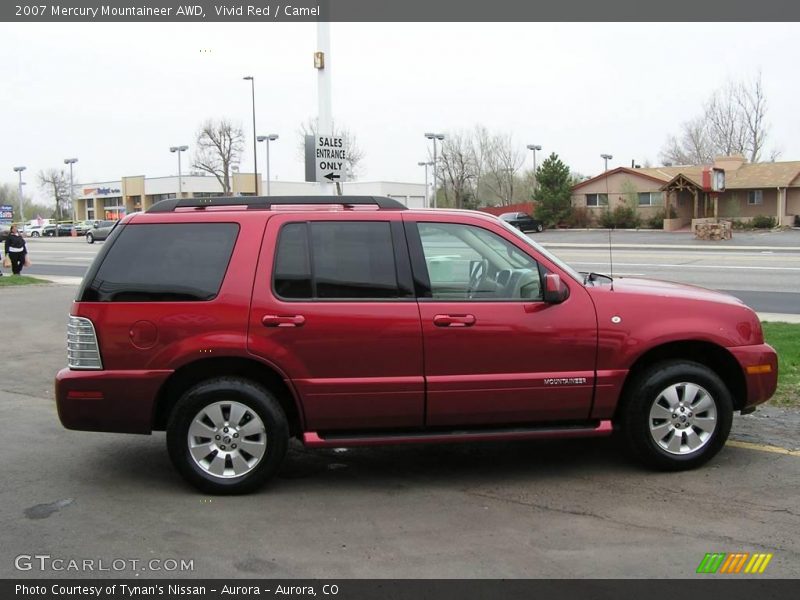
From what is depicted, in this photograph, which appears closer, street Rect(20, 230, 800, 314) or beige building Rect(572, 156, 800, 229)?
street Rect(20, 230, 800, 314)

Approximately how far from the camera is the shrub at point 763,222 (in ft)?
158

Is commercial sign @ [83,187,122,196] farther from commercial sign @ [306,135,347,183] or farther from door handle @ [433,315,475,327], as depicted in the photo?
door handle @ [433,315,475,327]

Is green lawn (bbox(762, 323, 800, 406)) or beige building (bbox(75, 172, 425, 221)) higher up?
beige building (bbox(75, 172, 425, 221))

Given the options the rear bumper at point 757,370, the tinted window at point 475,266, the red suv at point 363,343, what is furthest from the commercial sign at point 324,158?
the rear bumper at point 757,370

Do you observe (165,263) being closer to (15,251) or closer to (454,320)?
(454,320)

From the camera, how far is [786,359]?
8.32m

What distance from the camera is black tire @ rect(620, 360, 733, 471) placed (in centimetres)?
511

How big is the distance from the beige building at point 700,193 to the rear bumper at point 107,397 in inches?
1785

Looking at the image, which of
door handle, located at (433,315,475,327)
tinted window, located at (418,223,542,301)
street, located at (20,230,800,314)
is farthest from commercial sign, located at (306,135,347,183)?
door handle, located at (433,315,475,327)

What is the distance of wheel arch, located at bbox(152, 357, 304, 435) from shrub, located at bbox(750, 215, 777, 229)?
162ft

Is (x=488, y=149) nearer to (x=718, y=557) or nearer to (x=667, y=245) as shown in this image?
(x=667, y=245)
